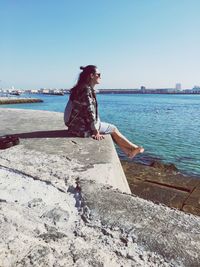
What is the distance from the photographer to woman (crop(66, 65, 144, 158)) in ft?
15.7

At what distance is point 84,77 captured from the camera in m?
4.93

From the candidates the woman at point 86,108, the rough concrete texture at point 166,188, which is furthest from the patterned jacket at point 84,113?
the rough concrete texture at point 166,188

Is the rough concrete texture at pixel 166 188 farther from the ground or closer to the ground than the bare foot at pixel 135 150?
closer to the ground

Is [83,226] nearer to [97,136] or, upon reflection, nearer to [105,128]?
[97,136]

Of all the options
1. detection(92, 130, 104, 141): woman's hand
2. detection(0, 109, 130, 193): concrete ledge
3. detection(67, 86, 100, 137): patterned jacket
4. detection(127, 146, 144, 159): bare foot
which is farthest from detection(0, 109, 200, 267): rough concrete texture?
detection(127, 146, 144, 159): bare foot

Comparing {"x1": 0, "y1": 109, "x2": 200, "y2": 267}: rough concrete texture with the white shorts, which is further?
the white shorts

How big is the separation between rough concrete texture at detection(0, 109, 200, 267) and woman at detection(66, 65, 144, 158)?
6.59ft

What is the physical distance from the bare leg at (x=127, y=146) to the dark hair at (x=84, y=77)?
3.60 ft

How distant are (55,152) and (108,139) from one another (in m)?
1.32

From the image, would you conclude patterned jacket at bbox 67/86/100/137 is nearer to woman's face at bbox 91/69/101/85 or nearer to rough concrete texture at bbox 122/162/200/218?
woman's face at bbox 91/69/101/85

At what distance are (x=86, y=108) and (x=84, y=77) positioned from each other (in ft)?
1.93

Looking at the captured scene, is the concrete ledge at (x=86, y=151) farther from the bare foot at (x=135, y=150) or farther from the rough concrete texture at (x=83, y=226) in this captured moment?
the bare foot at (x=135, y=150)

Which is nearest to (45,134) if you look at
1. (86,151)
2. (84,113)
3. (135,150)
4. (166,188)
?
(84,113)

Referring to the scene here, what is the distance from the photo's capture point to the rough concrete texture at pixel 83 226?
1606 mm
